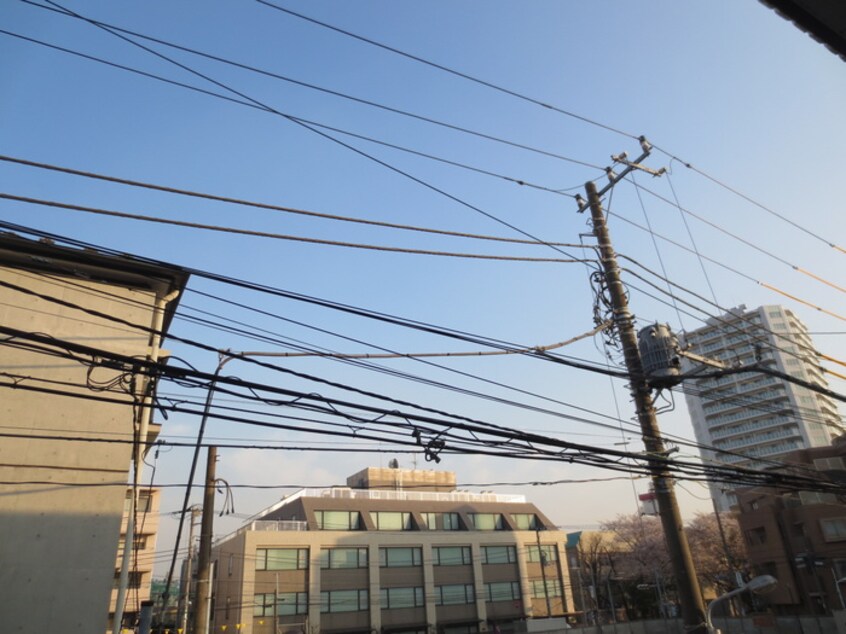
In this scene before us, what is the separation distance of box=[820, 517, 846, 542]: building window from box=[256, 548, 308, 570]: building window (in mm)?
37634

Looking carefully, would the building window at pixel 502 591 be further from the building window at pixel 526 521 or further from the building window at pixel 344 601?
the building window at pixel 344 601

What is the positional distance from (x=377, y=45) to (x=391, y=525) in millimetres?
46919

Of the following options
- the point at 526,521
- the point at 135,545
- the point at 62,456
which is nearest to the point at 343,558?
the point at 526,521

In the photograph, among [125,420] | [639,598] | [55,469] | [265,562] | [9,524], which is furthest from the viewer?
[639,598]

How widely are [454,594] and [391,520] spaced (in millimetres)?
8025

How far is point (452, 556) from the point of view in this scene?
49594mm

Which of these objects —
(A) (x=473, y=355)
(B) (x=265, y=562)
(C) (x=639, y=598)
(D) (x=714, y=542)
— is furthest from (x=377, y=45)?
(D) (x=714, y=542)

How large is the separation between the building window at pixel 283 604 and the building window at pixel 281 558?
72.4 inches

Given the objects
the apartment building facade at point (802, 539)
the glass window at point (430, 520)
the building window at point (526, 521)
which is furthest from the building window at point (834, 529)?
the glass window at point (430, 520)

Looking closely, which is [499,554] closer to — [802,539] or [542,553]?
[542,553]

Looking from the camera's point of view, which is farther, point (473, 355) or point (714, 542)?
point (714, 542)

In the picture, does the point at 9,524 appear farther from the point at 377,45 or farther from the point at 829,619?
the point at 829,619

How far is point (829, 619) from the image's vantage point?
3011cm

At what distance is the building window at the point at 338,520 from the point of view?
1820 inches
